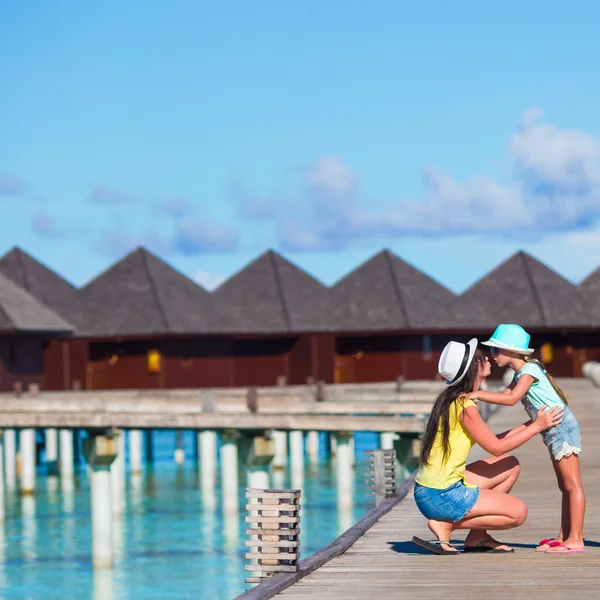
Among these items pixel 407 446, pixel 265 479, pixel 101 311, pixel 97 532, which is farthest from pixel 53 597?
pixel 101 311

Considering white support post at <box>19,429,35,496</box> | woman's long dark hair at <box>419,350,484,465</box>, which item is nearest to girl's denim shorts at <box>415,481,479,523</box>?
woman's long dark hair at <box>419,350,484,465</box>

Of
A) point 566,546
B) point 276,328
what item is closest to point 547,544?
point 566,546

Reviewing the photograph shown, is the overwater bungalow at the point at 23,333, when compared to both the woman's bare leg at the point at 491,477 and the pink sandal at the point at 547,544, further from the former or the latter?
the pink sandal at the point at 547,544

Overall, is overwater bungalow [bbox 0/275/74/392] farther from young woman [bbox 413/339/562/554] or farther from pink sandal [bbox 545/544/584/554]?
pink sandal [bbox 545/544/584/554]

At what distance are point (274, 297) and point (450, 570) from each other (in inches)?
1937

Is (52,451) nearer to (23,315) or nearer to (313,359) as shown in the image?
(23,315)

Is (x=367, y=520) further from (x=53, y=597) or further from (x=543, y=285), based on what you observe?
(x=543, y=285)

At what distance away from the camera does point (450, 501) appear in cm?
877

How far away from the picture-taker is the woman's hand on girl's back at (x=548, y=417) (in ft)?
28.3

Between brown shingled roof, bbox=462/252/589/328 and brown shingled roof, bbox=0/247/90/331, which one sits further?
brown shingled roof, bbox=462/252/589/328

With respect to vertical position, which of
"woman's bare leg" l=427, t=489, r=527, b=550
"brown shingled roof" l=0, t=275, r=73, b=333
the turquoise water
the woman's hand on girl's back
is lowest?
the turquoise water

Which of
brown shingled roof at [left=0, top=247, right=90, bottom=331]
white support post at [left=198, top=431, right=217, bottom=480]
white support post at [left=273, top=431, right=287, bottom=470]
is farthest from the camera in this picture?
brown shingled roof at [left=0, top=247, right=90, bottom=331]

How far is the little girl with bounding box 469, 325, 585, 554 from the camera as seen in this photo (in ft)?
28.8

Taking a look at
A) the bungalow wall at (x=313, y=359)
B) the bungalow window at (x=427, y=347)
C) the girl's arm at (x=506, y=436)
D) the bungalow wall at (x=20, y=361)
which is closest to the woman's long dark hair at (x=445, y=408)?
the girl's arm at (x=506, y=436)
